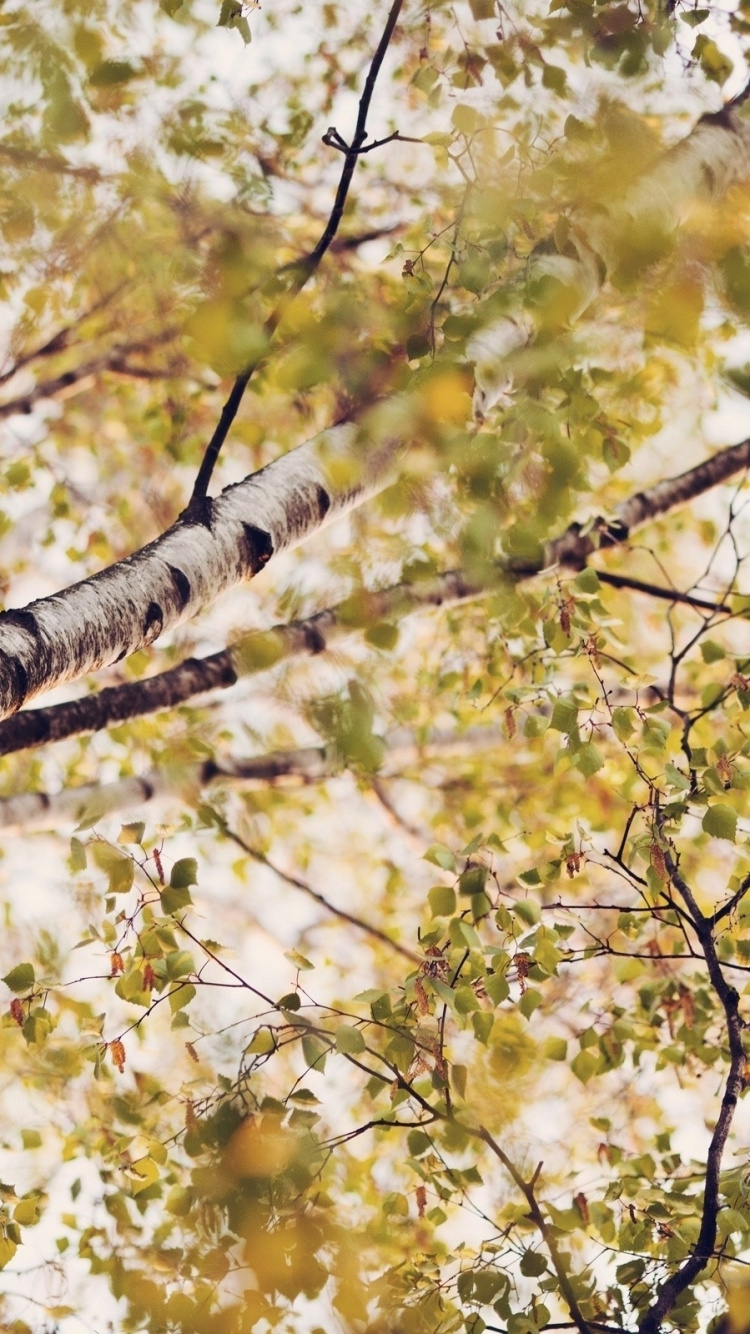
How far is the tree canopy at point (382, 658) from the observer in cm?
166

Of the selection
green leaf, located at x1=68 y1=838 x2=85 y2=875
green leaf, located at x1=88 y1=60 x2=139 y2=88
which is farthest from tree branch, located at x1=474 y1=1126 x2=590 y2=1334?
green leaf, located at x1=88 y1=60 x2=139 y2=88

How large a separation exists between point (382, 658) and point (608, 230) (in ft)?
4.27

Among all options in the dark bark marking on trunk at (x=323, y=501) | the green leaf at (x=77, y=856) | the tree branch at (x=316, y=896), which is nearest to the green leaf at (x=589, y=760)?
the dark bark marking on trunk at (x=323, y=501)

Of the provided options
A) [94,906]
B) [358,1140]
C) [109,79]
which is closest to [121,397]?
[94,906]

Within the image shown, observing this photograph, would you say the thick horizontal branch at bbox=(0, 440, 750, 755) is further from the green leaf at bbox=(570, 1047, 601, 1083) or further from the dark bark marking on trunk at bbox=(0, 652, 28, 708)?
the green leaf at bbox=(570, 1047, 601, 1083)

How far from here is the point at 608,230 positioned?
221 centimetres

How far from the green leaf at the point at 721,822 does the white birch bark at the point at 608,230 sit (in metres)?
1.04

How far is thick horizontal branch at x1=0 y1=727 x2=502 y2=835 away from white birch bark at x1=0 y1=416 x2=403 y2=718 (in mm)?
796

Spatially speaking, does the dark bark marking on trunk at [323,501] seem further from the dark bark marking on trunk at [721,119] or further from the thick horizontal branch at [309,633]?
the dark bark marking on trunk at [721,119]

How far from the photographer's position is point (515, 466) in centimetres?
169

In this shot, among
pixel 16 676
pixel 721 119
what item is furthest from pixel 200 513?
pixel 721 119

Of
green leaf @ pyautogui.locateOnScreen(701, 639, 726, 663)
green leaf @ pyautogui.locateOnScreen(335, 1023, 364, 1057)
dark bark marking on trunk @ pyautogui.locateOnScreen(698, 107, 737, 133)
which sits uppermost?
dark bark marking on trunk @ pyautogui.locateOnScreen(698, 107, 737, 133)

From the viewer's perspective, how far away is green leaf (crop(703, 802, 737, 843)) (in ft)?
5.86

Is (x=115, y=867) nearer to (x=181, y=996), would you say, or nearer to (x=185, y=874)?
(x=185, y=874)
